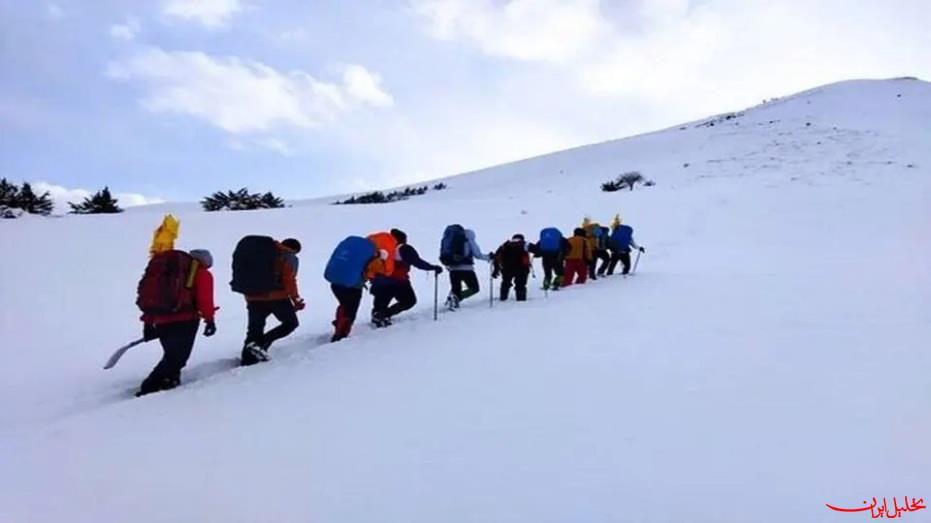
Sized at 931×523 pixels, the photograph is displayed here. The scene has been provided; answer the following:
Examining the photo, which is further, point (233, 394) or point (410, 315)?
point (410, 315)

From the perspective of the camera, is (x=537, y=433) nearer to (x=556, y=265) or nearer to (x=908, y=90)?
(x=556, y=265)

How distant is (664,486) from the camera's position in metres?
3.26

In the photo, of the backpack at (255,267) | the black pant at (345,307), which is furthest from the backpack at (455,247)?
the backpack at (255,267)

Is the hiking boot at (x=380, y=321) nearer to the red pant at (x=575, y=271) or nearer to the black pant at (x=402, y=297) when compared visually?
the black pant at (x=402, y=297)

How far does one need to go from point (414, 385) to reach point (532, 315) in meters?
3.87

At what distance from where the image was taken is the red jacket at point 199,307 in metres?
6.08

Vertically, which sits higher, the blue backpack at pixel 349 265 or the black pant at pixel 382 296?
the blue backpack at pixel 349 265

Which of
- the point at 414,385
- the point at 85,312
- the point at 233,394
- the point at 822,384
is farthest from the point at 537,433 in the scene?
the point at 85,312

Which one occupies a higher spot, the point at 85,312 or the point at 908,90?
the point at 908,90

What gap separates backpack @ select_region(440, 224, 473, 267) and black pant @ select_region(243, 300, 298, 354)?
12.2 ft

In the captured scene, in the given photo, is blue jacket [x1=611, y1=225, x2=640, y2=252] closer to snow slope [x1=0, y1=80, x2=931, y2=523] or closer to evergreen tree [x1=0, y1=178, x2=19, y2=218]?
snow slope [x1=0, y1=80, x2=931, y2=523]

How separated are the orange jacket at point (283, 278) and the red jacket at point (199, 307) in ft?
2.32

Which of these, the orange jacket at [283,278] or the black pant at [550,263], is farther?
the black pant at [550,263]

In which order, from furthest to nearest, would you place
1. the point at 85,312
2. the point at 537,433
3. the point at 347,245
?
the point at 85,312 < the point at 347,245 < the point at 537,433
